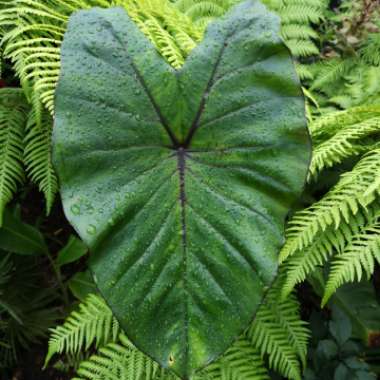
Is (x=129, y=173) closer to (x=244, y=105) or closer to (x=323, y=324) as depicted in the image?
(x=244, y=105)

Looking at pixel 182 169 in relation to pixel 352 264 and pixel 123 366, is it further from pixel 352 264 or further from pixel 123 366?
pixel 123 366

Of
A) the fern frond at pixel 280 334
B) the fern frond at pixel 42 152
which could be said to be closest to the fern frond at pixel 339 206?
the fern frond at pixel 280 334

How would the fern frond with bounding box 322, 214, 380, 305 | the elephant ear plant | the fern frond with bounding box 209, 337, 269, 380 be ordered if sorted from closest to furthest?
the elephant ear plant < the fern frond with bounding box 322, 214, 380, 305 < the fern frond with bounding box 209, 337, 269, 380

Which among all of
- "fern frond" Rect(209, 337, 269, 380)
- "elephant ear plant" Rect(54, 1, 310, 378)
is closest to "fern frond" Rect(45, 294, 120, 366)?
"fern frond" Rect(209, 337, 269, 380)

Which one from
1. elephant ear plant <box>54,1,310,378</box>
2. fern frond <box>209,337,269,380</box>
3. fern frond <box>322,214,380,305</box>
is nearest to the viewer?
elephant ear plant <box>54,1,310,378</box>

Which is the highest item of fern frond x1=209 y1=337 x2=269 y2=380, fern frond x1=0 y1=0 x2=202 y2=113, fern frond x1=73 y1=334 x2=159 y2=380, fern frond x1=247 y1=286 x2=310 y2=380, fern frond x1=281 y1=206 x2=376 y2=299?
fern frond x1=0 y1=0 x2=202 y2=113

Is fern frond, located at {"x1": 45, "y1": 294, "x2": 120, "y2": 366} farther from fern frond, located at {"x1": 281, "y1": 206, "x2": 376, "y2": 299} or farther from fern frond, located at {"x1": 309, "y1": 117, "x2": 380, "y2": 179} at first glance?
fern frond, located at {"x1": 309, "y1": 117, "x2": 380, "y2": 179}

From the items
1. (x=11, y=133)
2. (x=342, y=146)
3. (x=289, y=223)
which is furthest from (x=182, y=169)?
(x=11, y=133)
